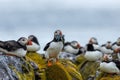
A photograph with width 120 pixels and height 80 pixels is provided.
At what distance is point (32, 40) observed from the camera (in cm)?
2747

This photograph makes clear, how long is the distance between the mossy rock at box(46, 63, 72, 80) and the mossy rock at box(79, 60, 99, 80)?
18.7ft

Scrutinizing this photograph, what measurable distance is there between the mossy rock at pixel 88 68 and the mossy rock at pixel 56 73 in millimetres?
5708

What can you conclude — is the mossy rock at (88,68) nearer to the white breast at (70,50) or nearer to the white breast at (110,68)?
the white breast at (110,68)

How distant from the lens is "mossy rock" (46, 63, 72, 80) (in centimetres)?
2038

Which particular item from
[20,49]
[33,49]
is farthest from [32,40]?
[20,49]

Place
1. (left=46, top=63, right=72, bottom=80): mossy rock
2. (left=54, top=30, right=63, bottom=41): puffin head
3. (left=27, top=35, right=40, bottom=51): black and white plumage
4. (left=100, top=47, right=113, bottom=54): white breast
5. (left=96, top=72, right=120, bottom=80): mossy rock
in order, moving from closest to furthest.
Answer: (left=46, top=63, right=72, bottom=80): mossy rock
(left=96, top=72, right=120, bottom=80): mossy rock
(left=54, top=30, right=63, bottom=41): puffin head
(left=27, top=35, right=40, bottom=51): black and white plumage
(left=100, top=47, right=113, bottom=54): white breast

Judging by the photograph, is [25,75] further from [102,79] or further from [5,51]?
[102,79]

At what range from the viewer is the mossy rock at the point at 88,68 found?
26.5 m

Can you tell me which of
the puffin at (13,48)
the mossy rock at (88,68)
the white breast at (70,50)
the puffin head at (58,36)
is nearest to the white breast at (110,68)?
the puffin head at (58,36)

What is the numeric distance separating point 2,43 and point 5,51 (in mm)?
690

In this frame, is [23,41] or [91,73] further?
[91,73]

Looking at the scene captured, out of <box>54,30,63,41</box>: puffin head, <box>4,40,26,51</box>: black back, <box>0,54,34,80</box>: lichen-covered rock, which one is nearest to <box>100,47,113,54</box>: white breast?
<box>54,30,63,41</box>: puffin head

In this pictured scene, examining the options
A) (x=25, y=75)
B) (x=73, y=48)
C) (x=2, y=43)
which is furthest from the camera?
(x=73, y=48)

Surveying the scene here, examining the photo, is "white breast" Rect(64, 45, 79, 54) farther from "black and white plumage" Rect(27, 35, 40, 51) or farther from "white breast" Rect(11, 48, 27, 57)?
"white breast" Rect(11, 48, 27, 57)
